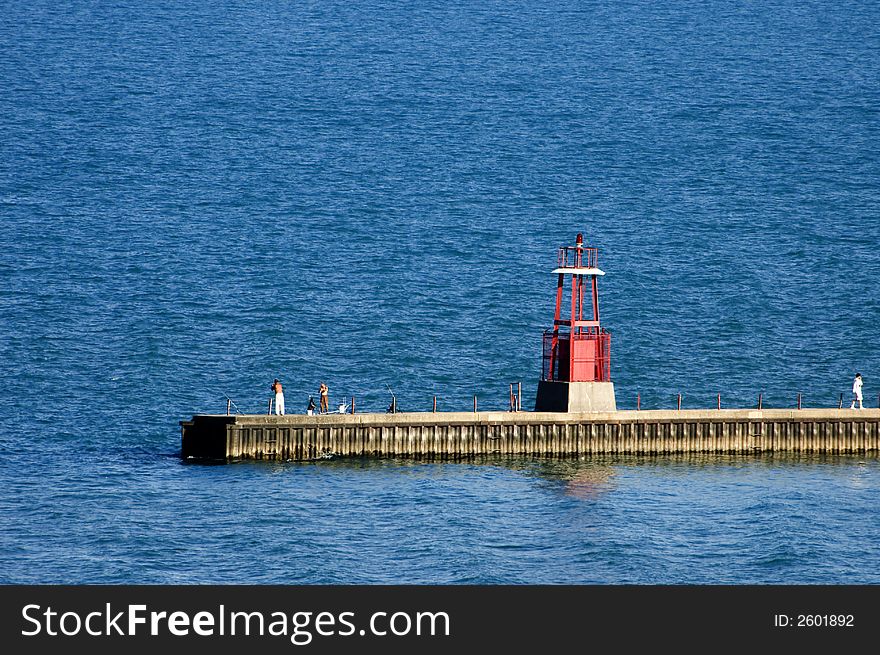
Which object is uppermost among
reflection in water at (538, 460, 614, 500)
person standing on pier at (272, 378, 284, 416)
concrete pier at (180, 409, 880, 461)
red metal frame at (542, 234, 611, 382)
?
red metal frame at (542, 234, 611, 382)

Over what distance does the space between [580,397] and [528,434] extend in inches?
102

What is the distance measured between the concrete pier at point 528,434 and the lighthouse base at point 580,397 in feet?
1.79

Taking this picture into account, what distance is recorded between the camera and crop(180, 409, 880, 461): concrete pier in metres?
62.1

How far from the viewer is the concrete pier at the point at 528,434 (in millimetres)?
62125

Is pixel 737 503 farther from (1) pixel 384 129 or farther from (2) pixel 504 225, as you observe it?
(1) pixel 384 129

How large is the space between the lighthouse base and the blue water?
10.3ft

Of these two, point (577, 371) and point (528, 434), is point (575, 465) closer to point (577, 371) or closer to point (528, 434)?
point (528, 434)

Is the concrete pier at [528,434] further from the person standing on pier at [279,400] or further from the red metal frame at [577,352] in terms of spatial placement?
the red metal frame at [577,352]

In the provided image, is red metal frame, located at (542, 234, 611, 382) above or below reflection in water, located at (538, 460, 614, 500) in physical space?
above

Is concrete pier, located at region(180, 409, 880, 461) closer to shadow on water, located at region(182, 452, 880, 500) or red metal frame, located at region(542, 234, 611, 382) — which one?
shadow on water, located at region(182, 452, 880, 500)

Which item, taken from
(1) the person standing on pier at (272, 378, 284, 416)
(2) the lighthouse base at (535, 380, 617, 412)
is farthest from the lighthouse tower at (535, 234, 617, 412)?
(1) the person standing on pier at (272, 378, 284, 416)

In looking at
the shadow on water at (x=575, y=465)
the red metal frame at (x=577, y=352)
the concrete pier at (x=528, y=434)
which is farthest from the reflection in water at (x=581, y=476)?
the red metal frame at (x=577, y=352)

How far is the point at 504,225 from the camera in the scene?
117 meters

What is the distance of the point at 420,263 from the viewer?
351 ft
